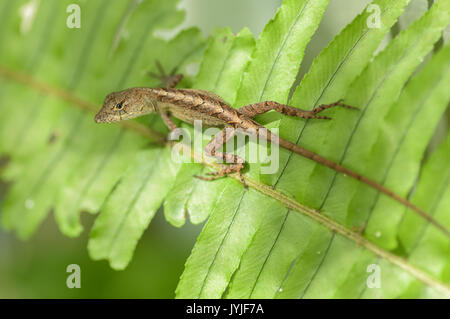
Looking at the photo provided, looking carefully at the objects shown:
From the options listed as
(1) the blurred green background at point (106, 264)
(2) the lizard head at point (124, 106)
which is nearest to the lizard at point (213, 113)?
(2) the lizard head at point (124, 106)

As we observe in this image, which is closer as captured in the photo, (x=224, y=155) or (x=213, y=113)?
(x=224, y=155)

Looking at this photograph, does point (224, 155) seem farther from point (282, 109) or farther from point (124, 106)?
point (124, 106)

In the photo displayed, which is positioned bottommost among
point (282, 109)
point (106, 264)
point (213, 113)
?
point (106, 264)

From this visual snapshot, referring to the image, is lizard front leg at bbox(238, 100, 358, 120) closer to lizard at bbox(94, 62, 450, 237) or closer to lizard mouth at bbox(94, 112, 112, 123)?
lizard at bbox(94, 62, 450, 237)

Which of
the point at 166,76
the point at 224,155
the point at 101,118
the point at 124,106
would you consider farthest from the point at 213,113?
the point at 101,118

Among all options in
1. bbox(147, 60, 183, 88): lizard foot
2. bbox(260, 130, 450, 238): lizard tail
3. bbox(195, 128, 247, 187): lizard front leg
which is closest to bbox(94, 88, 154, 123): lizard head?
Answer: bbox(147, 60, 183, 88): lizard foot

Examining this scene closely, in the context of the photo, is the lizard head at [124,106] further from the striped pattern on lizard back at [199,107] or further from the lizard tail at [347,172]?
the lizard tail at [347,172]
